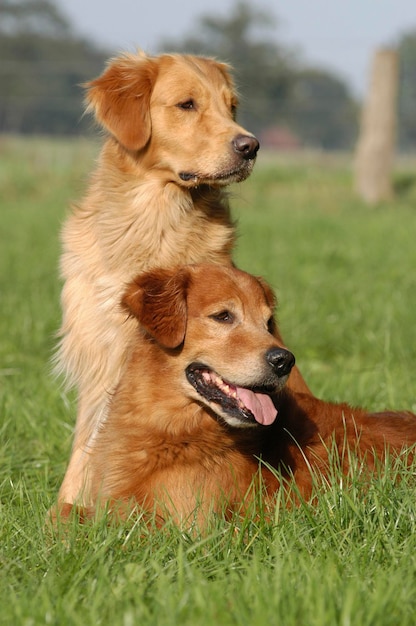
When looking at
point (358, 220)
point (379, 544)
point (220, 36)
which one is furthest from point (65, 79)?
point (379, 544)

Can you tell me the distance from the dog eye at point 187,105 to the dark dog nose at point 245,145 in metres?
0.34

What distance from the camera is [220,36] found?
181 ft

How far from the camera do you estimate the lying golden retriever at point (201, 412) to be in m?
3.69

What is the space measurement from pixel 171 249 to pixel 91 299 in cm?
48

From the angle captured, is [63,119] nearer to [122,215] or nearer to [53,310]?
[53,310]

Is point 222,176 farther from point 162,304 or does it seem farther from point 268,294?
point 162,304

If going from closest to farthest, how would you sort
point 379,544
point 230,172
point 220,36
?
point 379,544 < point 230,172 < point 220,36

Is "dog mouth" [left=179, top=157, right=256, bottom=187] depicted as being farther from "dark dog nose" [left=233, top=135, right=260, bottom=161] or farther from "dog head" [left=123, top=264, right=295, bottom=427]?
"dog head" [left=123, top=264, right=295, bottom=427]

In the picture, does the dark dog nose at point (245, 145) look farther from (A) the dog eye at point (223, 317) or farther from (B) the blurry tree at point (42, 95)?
(B) the blurry tree at point (42, 95)

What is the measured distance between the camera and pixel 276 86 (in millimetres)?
43812

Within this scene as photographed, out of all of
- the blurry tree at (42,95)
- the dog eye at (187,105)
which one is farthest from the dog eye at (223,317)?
the blurry tree at (42,95)

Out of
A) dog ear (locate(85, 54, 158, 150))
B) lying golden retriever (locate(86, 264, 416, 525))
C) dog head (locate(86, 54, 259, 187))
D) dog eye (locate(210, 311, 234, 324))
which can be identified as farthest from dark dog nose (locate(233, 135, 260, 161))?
dog eye (locate(210, 311, 234, 324))

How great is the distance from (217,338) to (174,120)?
1550mm

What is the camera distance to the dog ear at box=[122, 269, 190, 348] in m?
3.79
